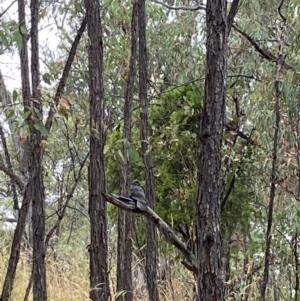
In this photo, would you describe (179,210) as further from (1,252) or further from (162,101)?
(1,252)

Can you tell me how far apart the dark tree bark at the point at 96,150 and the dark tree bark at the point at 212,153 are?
0.81 m

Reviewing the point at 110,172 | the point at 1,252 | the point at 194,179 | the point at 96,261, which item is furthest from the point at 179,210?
the point at 96,261

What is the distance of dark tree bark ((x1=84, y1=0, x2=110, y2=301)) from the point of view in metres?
2.42

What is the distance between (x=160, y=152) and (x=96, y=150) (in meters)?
1.97

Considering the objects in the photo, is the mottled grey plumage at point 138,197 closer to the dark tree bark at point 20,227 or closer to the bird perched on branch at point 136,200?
the bird perched on branch at point 136,200

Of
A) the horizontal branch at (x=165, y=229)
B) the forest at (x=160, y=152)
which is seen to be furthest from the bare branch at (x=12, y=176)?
the horizontal branch at (x=165, y=229)

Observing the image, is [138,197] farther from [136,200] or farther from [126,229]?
[126,229]

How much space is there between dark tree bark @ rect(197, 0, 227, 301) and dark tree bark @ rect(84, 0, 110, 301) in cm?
81

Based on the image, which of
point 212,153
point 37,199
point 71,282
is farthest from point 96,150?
Result: point 71,282

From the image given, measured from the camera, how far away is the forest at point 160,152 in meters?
1.90

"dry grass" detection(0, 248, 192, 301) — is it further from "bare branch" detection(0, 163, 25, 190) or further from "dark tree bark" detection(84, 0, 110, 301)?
"dark tree bark" detection(84, 0, 110, 301)

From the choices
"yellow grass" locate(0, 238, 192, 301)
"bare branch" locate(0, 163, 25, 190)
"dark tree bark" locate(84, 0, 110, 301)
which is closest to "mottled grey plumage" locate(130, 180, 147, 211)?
"dark tree bark" locate(84, 0, 110, 301)

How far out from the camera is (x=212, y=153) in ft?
5.41

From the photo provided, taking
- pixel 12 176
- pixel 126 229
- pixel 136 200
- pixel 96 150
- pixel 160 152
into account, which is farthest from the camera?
pixel 160 152
